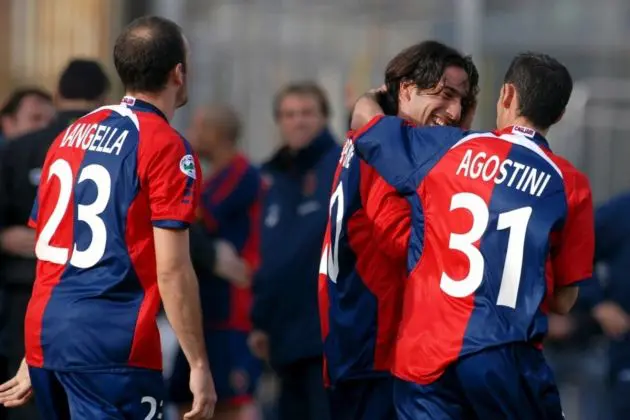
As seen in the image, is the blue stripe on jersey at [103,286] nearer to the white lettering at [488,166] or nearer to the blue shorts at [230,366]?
the white lettering at [488,166]

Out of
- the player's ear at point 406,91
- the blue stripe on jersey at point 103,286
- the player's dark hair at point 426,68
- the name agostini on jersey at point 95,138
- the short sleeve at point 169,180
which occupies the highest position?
the player's dark hair at point 426,68

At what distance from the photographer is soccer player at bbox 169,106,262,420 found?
9625 mm

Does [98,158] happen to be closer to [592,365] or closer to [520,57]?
[520,57]

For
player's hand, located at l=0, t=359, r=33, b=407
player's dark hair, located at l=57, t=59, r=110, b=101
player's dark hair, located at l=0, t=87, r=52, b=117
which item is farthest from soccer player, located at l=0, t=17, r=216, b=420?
player's dark hair, located at l=0, t=87, r=52, b=117

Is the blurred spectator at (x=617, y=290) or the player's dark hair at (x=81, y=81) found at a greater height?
the player's dark hair at (x=81, y=81)

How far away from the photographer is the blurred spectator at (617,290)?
8562mm

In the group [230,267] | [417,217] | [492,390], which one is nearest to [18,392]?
[417,217]

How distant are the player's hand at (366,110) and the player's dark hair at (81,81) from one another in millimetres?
1873

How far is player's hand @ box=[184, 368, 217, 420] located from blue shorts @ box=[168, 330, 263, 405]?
4066 mm

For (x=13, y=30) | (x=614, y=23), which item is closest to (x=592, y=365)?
(x=614, y=23)

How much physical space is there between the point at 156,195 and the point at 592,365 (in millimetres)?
7862

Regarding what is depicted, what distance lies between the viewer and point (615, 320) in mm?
8555

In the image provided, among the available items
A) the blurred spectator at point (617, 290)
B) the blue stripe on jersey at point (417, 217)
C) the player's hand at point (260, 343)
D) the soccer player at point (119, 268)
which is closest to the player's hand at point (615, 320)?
the blurred spectator at point (617, 290)

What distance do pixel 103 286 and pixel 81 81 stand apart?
6.79 ft
